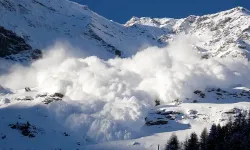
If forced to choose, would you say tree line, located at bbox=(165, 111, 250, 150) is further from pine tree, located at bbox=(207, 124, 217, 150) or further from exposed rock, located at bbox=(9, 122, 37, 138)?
exposed rock, located at bbox=(9, 122, 37, 138)

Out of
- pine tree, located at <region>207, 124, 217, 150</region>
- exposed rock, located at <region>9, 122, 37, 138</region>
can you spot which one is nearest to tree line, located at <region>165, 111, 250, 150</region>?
pine tree, located at <region>207, 124, 217, 150</region>

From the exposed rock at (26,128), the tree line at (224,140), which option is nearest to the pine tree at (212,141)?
the tree line at (224,140)

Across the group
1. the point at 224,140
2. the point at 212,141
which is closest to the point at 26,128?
A: the point at 212,141

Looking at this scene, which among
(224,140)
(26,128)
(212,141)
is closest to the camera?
(224,140)

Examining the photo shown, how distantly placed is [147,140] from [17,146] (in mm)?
47758

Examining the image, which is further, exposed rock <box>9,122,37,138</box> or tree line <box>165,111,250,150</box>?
exposed rock <box>9,122,37,138</box>

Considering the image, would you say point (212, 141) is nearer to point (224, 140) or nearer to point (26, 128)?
point (224, 140)

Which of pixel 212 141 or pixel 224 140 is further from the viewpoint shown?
pixel 212 141

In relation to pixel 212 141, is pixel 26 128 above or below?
above

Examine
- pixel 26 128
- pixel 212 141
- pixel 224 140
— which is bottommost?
pixel 212 141

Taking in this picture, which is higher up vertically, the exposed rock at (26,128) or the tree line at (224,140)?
the exposed rock at (26,128)

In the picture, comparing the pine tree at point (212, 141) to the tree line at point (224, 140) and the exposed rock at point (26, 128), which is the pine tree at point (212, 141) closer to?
the tree line at point (224, 140)

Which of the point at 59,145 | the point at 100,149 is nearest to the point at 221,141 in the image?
the point at 100,149

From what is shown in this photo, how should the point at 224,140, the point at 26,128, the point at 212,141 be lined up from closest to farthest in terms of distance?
1. the point at 224,140
2. the point at 212,141
3. the point at 26,128
